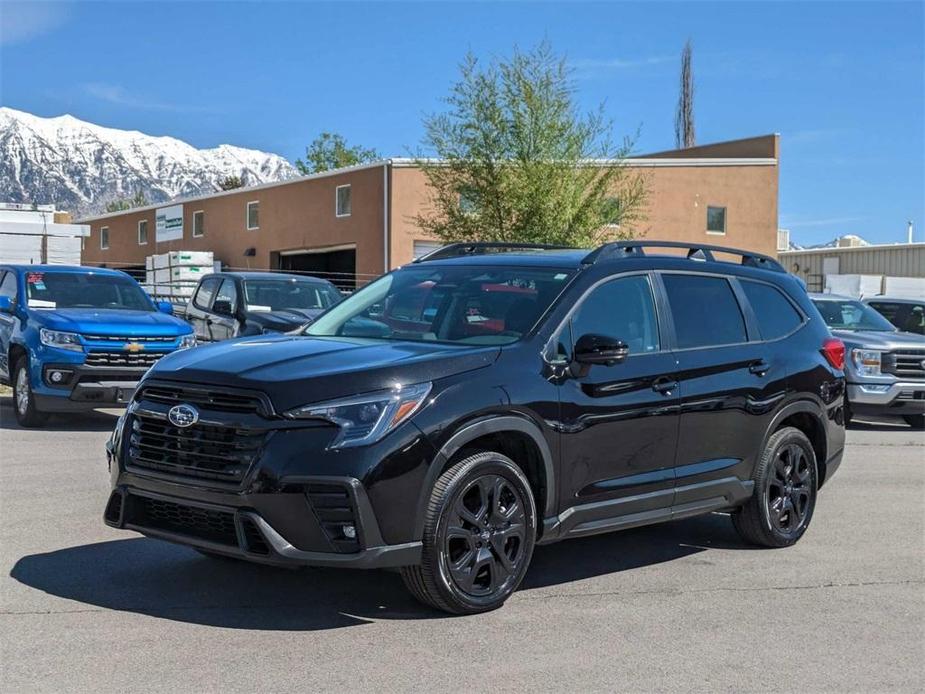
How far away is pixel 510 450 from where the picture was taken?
5.95m

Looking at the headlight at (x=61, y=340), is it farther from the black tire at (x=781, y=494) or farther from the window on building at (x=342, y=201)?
the window on building at (x=342, y=201)

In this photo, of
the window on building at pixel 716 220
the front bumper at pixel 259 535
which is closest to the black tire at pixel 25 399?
the front bumper at pixel 259 535

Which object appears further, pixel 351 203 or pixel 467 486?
pixel 351 203

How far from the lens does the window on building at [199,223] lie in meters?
48.4

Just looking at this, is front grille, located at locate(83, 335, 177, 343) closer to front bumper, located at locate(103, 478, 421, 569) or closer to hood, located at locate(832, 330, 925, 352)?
front bumper, located at locate(103, 478, 421, 569)

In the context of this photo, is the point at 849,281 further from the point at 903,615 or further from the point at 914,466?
the point at 903,615

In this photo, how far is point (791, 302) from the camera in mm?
8141

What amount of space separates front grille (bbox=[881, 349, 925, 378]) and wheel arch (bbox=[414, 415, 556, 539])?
10500 millimetres

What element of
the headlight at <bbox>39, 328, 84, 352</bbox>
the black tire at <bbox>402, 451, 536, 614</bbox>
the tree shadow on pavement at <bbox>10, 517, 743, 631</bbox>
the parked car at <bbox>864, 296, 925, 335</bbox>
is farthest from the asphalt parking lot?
the parked car at <bbox>864, 296, 925, 335</bbox>

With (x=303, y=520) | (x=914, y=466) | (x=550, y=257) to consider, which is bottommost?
(x=914, y=466)

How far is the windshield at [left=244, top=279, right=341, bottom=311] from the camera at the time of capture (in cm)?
1641

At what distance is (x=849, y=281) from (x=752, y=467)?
110 feet

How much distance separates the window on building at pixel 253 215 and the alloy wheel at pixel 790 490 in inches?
1505

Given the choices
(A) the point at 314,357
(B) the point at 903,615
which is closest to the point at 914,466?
(B) the point at 903,615
